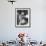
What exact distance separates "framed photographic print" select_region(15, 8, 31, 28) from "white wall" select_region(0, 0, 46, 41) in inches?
4.7

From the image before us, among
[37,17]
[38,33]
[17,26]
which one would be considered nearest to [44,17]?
[37,17]

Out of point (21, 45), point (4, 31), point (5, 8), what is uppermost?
point (5, 8)

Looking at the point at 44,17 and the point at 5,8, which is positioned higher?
the point at 5,8

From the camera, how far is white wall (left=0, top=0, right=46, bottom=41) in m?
5.48

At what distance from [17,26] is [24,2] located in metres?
0.99

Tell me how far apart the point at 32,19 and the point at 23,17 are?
0.37m

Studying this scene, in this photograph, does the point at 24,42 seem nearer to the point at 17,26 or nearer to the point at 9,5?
the point at 17,26

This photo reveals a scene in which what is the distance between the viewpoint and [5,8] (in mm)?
5531

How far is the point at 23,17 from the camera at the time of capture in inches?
217

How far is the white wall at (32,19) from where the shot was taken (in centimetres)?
548

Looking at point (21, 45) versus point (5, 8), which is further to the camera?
point (5, 8)

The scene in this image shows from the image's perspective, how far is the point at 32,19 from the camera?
5492 millimetres

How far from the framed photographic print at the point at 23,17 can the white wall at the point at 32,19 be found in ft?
0.39

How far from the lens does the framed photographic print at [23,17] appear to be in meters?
5.50
